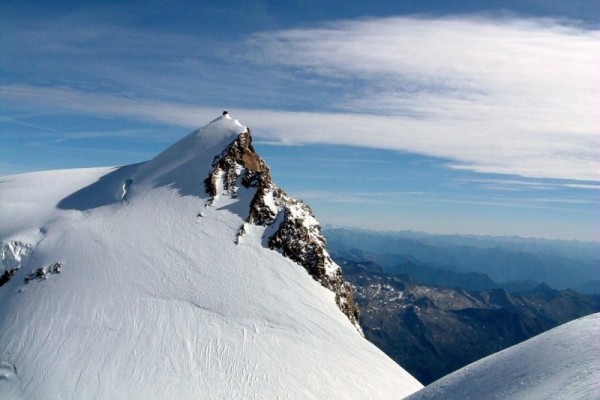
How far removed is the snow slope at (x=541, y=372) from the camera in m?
16.1

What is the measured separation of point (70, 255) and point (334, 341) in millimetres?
30784

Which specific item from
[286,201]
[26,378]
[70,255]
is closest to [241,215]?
[286,201]

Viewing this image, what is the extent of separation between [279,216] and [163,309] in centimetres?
2120

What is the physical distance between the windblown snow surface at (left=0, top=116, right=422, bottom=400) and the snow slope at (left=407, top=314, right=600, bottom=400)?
21316 millimetres

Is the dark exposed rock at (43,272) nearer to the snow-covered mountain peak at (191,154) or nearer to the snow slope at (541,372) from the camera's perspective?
the snow-covered mountain peak at (191,154)

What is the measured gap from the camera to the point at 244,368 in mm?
40500

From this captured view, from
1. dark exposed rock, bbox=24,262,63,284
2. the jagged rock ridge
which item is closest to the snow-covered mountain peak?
the jagged rock ridge

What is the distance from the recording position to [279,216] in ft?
203

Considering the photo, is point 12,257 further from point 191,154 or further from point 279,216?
point 279,216

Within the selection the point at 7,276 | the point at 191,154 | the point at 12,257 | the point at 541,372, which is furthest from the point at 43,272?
the point at 541,372

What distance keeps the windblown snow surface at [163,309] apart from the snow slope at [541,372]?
21316 millimetres

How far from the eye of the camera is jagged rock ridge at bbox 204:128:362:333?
58.4 metres

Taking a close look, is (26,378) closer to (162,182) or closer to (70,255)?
(70,255)

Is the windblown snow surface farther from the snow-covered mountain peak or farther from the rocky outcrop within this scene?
the snow-covered mountain peak
